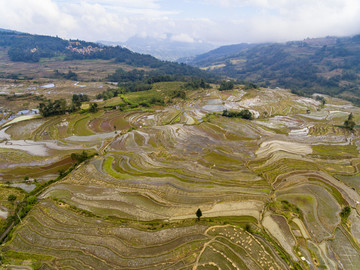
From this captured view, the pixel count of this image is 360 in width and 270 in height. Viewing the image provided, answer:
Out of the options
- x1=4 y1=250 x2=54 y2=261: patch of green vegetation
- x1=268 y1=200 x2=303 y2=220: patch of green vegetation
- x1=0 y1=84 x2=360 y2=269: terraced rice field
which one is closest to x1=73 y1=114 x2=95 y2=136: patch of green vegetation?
x1=0 y1=84 x2=360 y2=269: terraced rice field

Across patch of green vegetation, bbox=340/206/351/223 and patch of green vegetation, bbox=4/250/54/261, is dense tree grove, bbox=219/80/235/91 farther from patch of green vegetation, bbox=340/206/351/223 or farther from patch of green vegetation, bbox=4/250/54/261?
patch of green vegetation, bbox=4/250/54/261

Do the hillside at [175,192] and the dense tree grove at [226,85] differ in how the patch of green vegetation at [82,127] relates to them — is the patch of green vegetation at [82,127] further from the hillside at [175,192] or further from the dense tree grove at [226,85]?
the dense tree grove at [226,85]

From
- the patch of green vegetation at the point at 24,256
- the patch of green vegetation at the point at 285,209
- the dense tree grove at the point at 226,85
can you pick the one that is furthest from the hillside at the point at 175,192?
the dense tree grove at the point at 226,85

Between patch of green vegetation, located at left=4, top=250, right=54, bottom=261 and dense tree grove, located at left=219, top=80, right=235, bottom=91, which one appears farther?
dense tree grove, located at left=219, top=80, right=235, bottom=91

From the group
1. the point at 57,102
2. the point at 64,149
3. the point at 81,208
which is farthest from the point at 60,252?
the point at 57,102

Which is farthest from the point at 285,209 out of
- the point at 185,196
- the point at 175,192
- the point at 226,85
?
the point at 226,85

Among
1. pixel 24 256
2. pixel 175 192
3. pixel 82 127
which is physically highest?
pixel 82 127

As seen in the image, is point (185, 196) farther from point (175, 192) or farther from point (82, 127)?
point (82, 127)

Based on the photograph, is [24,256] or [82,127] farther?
[82,127]

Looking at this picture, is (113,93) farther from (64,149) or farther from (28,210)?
(28,210)
